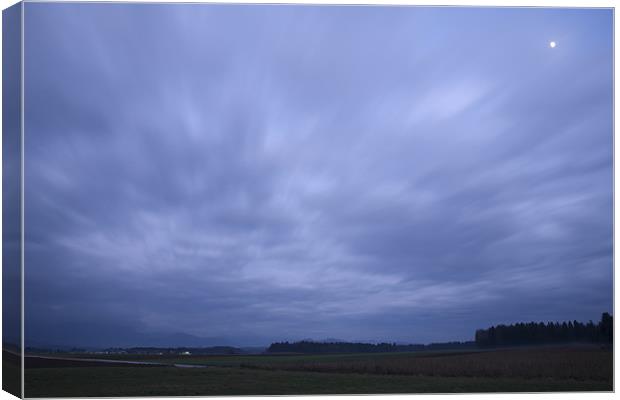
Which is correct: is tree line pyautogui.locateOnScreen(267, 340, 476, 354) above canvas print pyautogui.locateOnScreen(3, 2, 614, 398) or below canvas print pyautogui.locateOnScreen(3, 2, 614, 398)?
below

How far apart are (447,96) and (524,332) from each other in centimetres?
372

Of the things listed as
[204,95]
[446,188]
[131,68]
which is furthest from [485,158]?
[131,68]

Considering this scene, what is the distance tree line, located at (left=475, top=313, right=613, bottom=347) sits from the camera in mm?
10617

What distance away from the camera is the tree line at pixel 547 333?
1062cm

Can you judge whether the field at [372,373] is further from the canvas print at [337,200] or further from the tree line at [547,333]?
the tree line at [547,333]

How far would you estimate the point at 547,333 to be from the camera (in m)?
10.6

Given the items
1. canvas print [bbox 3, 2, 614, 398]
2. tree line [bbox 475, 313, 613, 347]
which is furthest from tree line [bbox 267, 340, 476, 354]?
tree line [bbox 475, 313, 613, 347]

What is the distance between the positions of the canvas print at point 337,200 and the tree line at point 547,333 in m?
0.03

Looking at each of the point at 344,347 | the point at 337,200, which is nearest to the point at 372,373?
the point at 344,347

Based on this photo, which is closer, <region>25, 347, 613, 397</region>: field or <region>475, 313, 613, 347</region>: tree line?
<region>25, 347, 613, 397</region>: field

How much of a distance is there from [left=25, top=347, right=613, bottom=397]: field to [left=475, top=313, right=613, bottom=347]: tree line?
14cm

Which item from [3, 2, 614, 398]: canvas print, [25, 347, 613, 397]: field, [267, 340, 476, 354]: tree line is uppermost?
[3, 2, 614, 398]: canvas print

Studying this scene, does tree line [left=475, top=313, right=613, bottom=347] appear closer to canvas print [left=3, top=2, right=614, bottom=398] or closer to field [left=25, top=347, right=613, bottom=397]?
canvas print [left=3, top=2, right=614, bottom=398]

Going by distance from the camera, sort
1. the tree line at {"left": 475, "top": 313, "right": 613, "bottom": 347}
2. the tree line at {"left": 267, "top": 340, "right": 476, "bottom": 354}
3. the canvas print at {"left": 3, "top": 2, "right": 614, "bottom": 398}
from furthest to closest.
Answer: the tree line at {"left": 267, "top": 340, "right": 476, "bottom": 354} → the tree line at {"left": 475, "top": 313, "right": 613, "bottom": 347} → the canvas print at {"left": 3, "top": 2, "right": 614, "bottom": 398}
